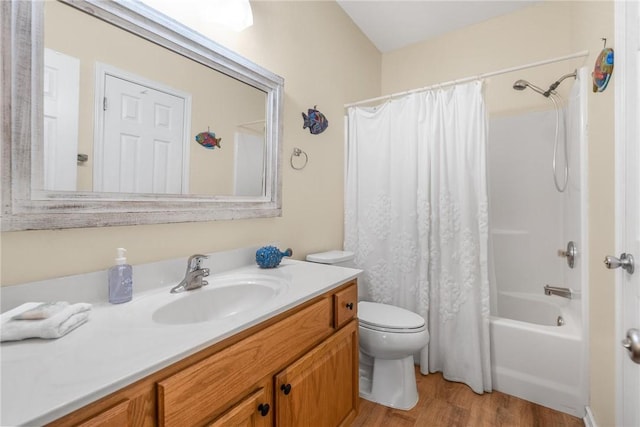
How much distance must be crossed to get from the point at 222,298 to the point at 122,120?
2.41 ft

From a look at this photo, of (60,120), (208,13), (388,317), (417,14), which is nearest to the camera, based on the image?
(60,120)

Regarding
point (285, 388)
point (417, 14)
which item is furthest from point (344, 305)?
point (417, 14)

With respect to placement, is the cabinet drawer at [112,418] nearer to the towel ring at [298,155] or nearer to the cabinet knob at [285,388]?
the cabinet knob at [285,388]

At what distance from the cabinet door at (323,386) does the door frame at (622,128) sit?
940 millimetres

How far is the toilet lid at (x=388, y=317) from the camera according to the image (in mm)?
1577

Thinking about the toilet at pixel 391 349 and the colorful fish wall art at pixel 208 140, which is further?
the toilet at pixel 391 349

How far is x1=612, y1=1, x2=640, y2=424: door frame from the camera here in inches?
35.9

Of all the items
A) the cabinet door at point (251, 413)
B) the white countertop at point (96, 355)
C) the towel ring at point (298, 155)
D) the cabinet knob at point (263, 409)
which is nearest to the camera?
the white countertop at point (96, 355)

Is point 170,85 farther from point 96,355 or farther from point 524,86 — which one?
point 524,86

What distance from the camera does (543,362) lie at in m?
1.62

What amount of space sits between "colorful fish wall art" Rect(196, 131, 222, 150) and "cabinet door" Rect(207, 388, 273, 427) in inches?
38.2

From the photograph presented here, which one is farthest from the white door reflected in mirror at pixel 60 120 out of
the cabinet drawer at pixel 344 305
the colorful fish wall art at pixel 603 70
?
the colorful fish wall art at pixel 603 70

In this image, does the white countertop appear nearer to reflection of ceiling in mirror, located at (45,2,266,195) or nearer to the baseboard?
reflection of ceiling in mirror, located at (45,2,266,195)

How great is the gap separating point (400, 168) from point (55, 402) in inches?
75.9
